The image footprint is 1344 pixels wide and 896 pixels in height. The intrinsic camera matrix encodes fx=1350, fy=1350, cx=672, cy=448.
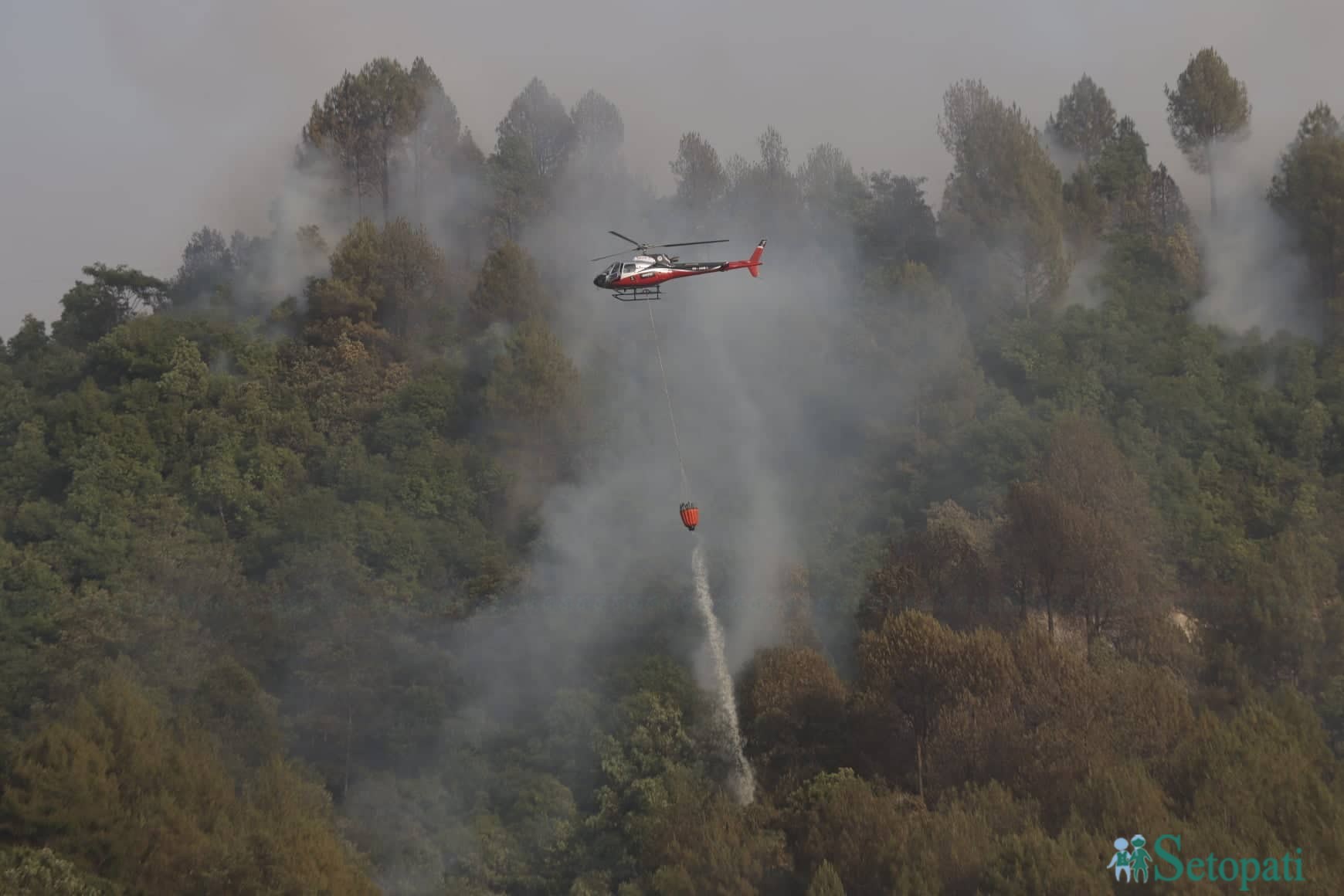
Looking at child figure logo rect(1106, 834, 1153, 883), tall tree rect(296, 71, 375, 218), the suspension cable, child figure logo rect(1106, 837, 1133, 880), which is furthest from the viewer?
tall tree rect(296, 71, 375, 218)

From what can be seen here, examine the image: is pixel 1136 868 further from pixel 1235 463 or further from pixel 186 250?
pixel 186 250

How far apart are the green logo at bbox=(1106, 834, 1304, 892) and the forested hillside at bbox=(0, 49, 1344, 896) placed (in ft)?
1.22

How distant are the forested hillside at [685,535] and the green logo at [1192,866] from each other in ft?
1.22

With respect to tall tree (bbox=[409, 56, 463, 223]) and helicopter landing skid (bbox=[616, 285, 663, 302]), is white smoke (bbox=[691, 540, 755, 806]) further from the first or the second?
tall tree (bbox=[409, 56, 463, 223])

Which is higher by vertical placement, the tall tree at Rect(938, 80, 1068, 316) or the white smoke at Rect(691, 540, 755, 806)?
the tall tree at Rect(938, 80, 1068, 316)

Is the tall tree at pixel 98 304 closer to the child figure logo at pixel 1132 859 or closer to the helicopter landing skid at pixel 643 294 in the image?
the helicopter landing skid at pixel 643 294

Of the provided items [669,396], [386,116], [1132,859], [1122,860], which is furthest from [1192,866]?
[386,116]

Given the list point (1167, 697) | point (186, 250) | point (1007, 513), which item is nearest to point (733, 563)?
point (1007, 513)

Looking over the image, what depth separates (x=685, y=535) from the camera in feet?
259

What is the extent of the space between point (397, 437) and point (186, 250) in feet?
233

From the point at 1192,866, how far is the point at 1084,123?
97.2 m

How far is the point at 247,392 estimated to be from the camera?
90688 mm

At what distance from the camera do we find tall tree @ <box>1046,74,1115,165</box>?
122938 mm

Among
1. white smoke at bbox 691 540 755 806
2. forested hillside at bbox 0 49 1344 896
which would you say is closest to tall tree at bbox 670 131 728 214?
forested hillside at bbox 0 49 1344 896
